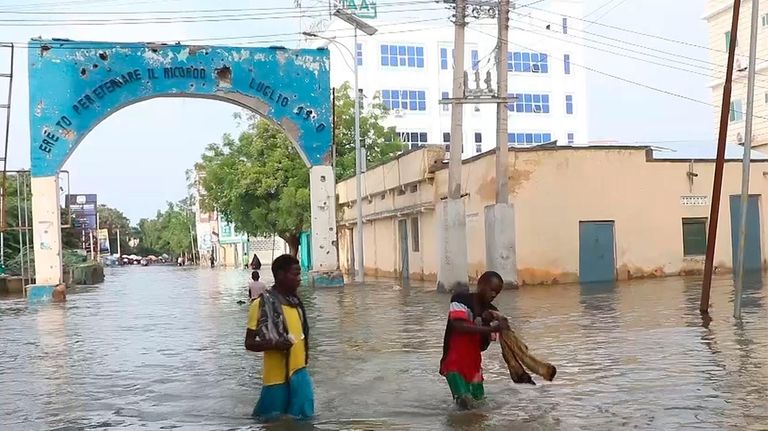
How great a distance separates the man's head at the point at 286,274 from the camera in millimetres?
6914

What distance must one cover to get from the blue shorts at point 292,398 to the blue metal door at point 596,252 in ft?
72.8

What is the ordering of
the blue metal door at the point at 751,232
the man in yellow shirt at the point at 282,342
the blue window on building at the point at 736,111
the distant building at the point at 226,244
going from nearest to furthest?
1. the man in yellow shirt at the point at 282,342
2. the blue metal door at the point at 751,232
3. the blue window on building at the point at 736,111
4. the distant building at the point at 226,244

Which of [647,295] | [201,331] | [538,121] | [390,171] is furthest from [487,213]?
[538,121]

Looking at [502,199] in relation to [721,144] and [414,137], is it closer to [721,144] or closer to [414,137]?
[721,144]

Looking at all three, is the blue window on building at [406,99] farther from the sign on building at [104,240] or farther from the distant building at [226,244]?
the sign on building at [104,240]

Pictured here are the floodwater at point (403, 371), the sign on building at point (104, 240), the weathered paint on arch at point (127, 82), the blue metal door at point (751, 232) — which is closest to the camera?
the floodwater at point (403, 371)

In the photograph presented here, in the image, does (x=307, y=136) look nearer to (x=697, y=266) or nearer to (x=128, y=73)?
(x=128, y=73)

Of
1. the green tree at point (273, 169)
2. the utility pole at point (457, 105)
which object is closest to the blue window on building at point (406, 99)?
the green tree at point (273, 169)

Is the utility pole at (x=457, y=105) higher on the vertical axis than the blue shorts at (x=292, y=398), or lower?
higher

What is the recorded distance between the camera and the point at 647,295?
69.6 ft

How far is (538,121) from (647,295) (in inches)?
1959

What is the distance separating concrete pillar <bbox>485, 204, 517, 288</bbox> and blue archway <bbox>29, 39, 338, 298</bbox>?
303 inches

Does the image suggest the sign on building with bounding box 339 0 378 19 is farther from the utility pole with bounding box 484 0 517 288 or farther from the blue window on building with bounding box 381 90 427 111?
the blue window on building with bounding box 381 90 427 111

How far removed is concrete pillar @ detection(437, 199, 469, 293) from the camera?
80.2ft
